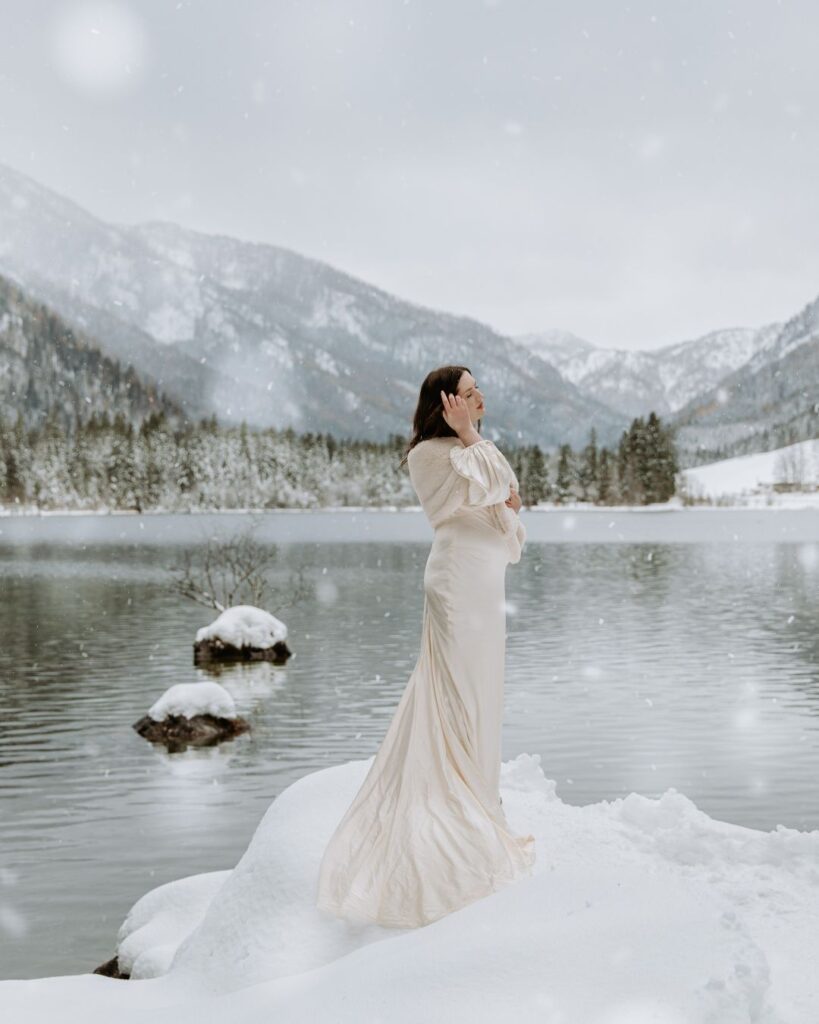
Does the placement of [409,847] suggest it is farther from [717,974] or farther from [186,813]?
[186,813]

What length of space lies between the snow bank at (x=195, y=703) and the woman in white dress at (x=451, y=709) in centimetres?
1564

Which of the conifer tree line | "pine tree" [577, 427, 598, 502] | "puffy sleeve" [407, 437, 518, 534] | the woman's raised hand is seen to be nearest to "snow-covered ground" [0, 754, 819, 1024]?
"puffy sleeve" [407, 437, 518, 534]

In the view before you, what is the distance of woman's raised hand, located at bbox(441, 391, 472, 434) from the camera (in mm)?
5992

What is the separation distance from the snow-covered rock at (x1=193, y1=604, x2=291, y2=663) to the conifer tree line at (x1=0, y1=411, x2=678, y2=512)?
386ft

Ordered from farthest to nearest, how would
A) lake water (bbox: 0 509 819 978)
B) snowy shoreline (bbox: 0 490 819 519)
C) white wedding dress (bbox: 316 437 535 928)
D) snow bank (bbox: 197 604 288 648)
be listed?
snowy shoreline (bbox: 0 490 819 519)
snow bank (bbox: 197 604 288 648)
lake water (bbox: 0 509 819 978)
white wedding dress (bbox: 316 437 535 928)

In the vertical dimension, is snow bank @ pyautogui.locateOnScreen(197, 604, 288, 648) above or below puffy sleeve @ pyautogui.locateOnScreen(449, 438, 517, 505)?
below

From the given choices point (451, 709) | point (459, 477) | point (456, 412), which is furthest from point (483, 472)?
point (451, 709)

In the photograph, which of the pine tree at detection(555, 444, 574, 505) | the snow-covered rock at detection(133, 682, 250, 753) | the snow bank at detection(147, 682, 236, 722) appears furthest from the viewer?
the pine tree at detection(555, 444, 574, 505)

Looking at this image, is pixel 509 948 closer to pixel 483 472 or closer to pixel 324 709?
pixel 483 472

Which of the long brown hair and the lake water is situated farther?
the lake water

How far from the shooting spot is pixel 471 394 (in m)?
6.09

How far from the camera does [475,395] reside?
6125 millimetres

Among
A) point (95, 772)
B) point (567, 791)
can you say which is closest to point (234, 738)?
point (95, 772)

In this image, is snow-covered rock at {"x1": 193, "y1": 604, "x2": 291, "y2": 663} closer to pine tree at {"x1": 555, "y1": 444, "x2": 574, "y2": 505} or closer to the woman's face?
the woman's face
